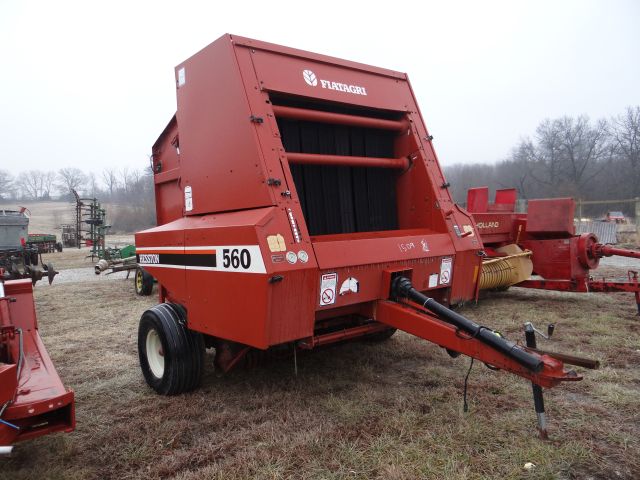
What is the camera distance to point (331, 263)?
3.08 metres

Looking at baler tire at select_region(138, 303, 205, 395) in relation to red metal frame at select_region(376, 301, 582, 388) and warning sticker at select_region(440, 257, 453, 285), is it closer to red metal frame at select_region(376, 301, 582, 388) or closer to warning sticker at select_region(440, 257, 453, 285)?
red metal frame at select_region(376, 301, 582, 388)

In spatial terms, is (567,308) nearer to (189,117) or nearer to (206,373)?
(206,373)

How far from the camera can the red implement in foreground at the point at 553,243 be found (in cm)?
675

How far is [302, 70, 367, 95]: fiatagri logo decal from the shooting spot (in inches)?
144

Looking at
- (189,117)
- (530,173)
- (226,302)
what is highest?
(530,173)

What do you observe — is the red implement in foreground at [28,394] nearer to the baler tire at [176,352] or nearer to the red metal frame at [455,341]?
the baler tire at [176,352]

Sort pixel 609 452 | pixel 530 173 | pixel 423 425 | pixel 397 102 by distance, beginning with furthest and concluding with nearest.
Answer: pixel 530 173 < pixel 397 102 < pixel 423 425 < pixel 609 452

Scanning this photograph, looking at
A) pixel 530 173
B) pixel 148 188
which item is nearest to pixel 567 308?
pixel 530 173

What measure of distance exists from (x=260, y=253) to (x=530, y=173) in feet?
171

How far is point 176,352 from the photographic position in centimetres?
362

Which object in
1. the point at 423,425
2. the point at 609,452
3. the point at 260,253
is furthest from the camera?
the point at 423,425

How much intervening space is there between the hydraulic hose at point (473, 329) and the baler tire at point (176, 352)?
1659 millimetres

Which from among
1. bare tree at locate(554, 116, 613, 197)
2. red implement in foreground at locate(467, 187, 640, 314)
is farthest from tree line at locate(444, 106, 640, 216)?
red implement in foreground at locate(467, 187, 640, 314)

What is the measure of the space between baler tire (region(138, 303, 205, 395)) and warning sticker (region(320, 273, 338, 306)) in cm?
124
